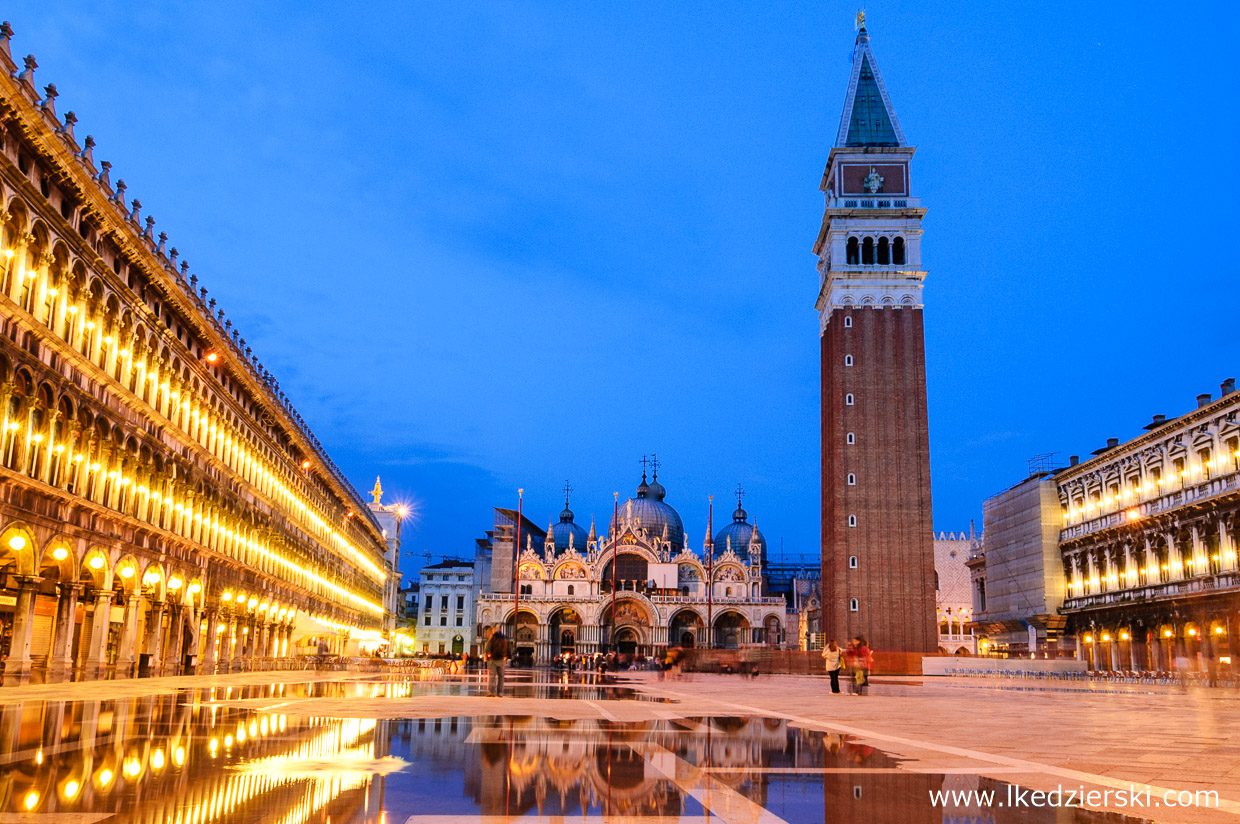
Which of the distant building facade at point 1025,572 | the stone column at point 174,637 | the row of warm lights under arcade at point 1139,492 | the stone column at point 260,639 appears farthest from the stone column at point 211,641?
the distant building facade at point 1025,572

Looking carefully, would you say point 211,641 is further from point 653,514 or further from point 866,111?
point 653,514

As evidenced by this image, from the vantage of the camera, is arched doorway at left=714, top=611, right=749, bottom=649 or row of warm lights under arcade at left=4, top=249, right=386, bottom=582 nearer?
row of warm lights under arcade at left=4, top=249, right=386, bottom=582

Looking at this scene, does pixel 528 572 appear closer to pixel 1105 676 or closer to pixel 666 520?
pixel 666 520

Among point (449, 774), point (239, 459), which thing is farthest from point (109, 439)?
point (449, 774)

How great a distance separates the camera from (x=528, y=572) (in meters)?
100

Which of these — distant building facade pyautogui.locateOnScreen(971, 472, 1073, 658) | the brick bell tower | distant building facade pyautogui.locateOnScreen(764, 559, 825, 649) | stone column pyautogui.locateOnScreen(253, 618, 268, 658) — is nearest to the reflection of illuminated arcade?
stone column pyautogui.locateOnScreen(253, 618, 268, 658)

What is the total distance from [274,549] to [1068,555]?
4930 cm

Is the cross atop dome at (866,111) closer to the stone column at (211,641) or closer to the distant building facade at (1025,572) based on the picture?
the distant building facade at (1025,572)

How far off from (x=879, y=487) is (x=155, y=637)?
48986mm

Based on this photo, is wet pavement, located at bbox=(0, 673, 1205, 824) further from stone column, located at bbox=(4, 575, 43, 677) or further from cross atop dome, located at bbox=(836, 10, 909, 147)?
cross atop dome, located at bbox=(836, 10, 909, 147)

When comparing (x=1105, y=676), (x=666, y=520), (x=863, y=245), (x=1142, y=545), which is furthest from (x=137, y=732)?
(x=666, y=520)

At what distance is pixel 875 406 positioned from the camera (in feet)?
230

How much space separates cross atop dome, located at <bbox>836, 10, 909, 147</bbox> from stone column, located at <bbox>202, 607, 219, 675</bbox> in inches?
2277

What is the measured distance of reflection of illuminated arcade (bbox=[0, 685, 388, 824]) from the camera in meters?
5.98
